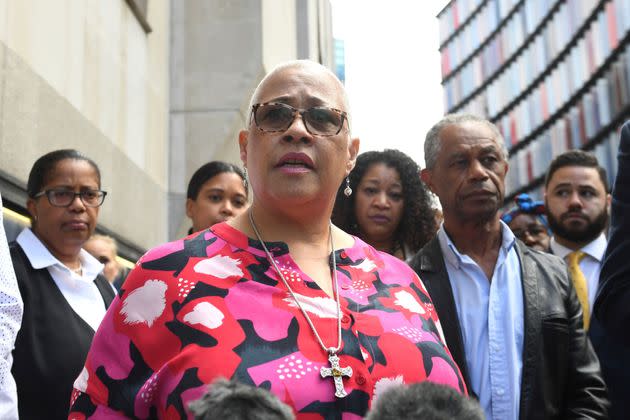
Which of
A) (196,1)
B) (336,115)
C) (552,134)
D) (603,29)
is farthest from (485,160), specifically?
(552,134)

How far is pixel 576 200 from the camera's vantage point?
4758 millimetres

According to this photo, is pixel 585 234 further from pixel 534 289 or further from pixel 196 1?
pixel 196 1

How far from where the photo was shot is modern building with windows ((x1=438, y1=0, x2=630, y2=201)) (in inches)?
1319

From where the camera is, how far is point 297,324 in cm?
192

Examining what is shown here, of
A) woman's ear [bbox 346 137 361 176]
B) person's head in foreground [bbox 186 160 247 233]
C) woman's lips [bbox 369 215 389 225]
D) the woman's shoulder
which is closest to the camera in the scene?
the woman's shoulder

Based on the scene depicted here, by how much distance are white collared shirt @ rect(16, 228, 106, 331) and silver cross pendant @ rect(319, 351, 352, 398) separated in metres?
1.71

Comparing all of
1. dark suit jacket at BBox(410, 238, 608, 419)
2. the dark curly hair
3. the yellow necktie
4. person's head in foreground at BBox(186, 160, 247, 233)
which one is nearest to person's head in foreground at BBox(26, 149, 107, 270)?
person's head in foreground at BBox(186, 160, 247, 233)

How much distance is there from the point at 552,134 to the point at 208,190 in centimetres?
4231

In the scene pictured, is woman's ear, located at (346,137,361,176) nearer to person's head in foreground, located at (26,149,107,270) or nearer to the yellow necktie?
person's head in foreground, located at (26,149,107,270)

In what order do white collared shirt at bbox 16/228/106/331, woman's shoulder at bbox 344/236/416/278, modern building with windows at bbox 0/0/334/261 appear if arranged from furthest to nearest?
modern building with windows at bbox 0/0/334/261 → white collared shirt at bbox 16/228/106/331 → woman's shoulder at bbox 344/236/416/278

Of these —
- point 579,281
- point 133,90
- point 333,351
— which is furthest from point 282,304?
point 133,90

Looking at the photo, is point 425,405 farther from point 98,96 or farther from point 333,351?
point 98,96

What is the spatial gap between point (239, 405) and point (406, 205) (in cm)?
328

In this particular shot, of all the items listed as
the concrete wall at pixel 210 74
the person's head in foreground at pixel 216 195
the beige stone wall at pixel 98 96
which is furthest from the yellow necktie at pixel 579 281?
the concrete wall at pixel 210 74
